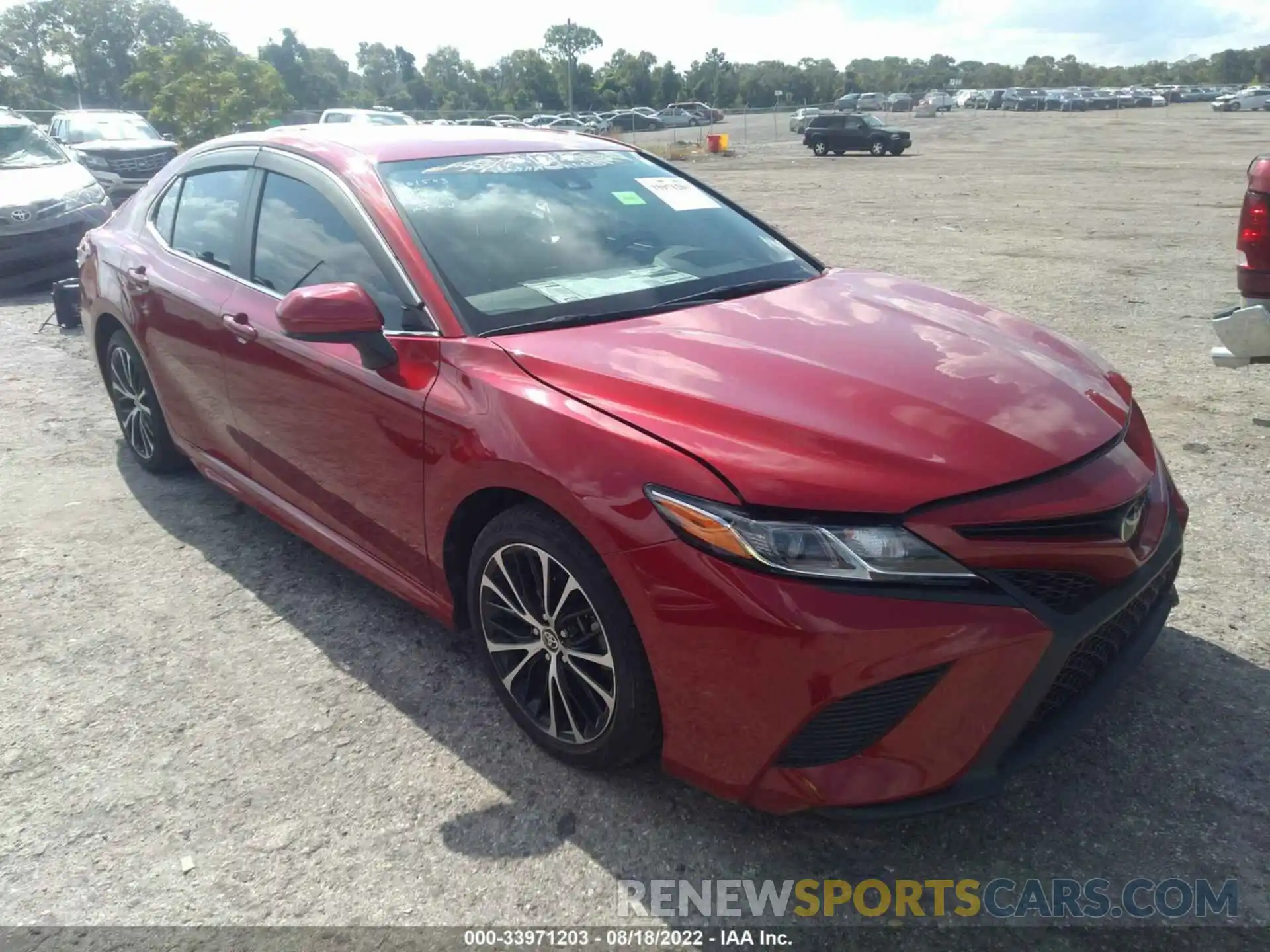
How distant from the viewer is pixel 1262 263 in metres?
5.00

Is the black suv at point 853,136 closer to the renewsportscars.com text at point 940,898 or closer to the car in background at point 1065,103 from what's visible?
the renewsportscars.com text at point 940,898

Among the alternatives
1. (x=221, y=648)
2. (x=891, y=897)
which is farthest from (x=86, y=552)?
(x=891, y=897)

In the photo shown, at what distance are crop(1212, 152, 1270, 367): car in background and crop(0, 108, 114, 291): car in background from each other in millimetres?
9461

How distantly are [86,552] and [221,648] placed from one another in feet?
3.89

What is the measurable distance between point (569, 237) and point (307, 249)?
908 millimetres

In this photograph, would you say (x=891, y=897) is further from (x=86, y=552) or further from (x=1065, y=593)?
(x=86, y=552)

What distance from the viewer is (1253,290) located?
5.04m

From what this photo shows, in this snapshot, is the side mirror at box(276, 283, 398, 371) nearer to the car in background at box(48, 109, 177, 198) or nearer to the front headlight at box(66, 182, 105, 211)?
the front headlight at box(66, 182, 105, 211)

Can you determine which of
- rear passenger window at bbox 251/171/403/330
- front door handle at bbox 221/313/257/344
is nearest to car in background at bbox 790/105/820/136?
rear passenger window at bbox 251/171/403/330

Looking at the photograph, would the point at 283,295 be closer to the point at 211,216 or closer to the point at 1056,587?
the point at 211,216

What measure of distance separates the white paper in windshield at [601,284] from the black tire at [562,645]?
0.78 m

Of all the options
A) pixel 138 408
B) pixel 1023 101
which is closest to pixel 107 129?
pixel 138 408

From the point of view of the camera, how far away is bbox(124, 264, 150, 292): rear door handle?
14.1 feet

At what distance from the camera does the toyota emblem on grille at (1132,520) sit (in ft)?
7.70
